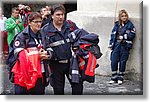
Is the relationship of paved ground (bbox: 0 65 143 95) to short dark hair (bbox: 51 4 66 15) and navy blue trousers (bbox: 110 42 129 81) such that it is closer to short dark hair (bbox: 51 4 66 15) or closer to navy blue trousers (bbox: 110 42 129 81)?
navy blue trousers (bbox: 110 42 129 81)

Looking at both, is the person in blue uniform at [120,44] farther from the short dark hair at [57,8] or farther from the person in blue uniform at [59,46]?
the short dark hair at [57,8]

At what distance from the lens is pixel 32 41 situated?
2.97m

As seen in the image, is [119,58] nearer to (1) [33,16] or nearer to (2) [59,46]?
(2) [59,46]

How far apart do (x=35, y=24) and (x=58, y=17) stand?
191mm

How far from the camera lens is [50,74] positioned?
3021 mm

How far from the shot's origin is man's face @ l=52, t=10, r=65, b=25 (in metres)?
3.01

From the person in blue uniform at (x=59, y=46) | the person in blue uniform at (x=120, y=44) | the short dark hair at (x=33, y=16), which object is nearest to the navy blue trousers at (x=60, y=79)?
the person in blue uniform at (x=59, y=46)

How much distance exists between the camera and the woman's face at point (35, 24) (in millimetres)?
2986

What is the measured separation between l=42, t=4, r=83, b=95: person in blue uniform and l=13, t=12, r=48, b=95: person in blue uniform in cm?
7

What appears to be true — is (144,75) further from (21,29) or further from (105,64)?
(21,29)

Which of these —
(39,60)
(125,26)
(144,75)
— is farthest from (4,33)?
(144,75)

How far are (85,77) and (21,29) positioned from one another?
2.09ft

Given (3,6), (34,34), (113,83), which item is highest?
(3,6)

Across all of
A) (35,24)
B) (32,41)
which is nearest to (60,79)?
(32,41)
